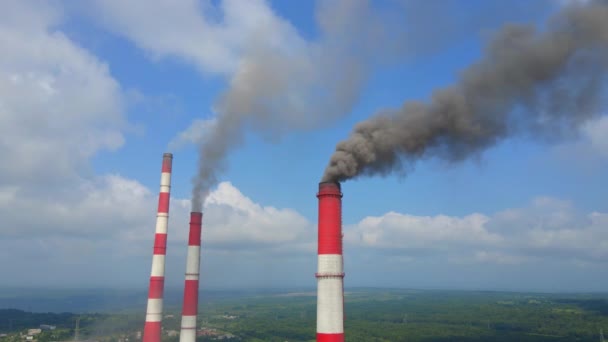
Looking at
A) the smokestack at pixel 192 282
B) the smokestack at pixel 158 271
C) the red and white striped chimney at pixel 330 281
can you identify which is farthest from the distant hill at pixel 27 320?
the red and white striped chimney at pixel 330 281

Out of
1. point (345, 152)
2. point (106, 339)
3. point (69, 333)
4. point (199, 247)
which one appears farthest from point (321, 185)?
point (69, 333)

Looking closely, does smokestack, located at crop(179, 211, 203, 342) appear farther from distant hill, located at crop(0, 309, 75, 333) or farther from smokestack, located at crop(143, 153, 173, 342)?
distant hill, located at crop(0, 309, 75, 333)

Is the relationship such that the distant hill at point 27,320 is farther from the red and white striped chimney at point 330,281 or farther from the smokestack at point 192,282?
the red and white striped chimney at point 330,281

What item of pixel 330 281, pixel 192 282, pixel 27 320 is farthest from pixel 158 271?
pixel 27 320

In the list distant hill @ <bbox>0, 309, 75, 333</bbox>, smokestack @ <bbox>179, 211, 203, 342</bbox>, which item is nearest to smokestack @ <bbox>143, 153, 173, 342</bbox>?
smokestack @ <bbox>179, 211, 203, 342</bbox>

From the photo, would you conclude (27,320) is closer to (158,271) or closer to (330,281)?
(158,271)

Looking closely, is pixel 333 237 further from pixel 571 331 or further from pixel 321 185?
pixel 571 331
